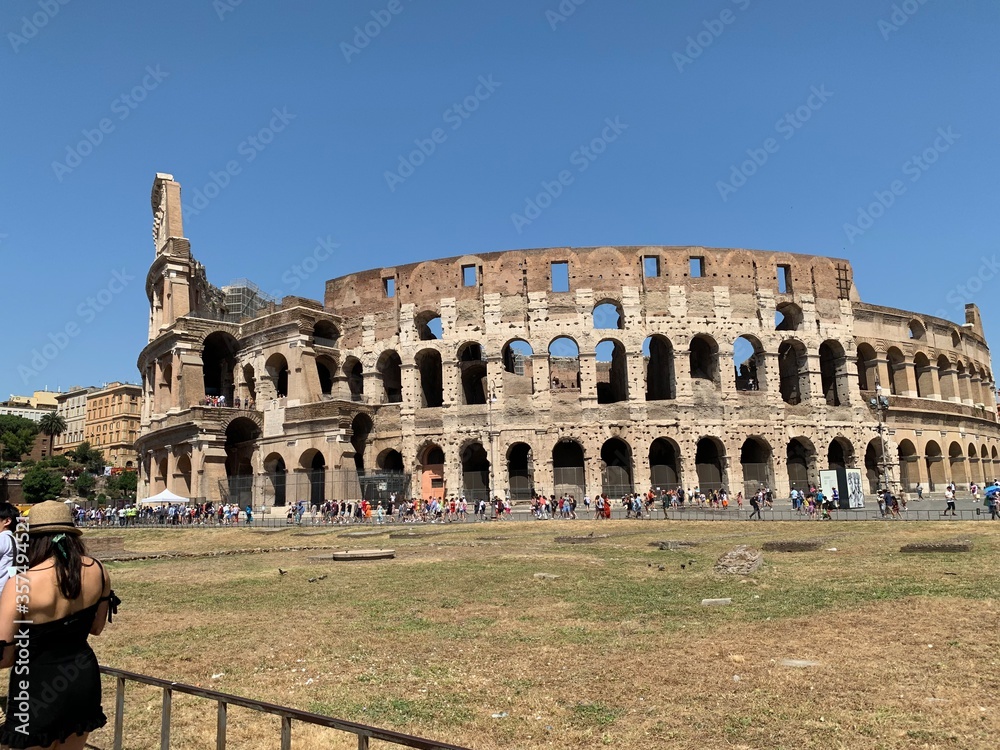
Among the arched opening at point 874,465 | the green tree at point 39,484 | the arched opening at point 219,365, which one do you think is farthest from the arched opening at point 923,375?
the green tree at point 39,484

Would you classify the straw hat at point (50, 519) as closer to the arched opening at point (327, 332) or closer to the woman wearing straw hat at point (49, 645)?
the woman wearing straw hat at point (49, 645)

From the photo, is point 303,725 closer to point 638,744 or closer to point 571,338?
point 638,744

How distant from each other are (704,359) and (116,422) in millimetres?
90615

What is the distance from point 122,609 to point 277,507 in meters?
28.6

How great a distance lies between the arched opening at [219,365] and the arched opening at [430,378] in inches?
466

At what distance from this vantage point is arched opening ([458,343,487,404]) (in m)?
43.9

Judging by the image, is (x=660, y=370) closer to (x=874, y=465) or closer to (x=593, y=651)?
(x=874, y=465)

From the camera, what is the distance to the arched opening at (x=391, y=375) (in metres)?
43.6

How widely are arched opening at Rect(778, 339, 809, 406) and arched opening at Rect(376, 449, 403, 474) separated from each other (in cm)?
2102

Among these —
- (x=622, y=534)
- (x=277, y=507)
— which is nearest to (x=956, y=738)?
(x=622, y=534)

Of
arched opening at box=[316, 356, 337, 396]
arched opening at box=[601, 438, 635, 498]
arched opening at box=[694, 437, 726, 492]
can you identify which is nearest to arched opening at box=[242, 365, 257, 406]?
arched opening at box=[316, 356, 337, 396]

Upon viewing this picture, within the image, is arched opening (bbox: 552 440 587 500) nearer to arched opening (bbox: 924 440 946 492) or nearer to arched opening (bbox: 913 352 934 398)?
arched opening (bbox: 924 440 946 492)

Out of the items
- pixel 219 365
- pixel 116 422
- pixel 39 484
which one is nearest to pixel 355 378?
pixel 219 365

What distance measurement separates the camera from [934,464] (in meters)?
45.0
